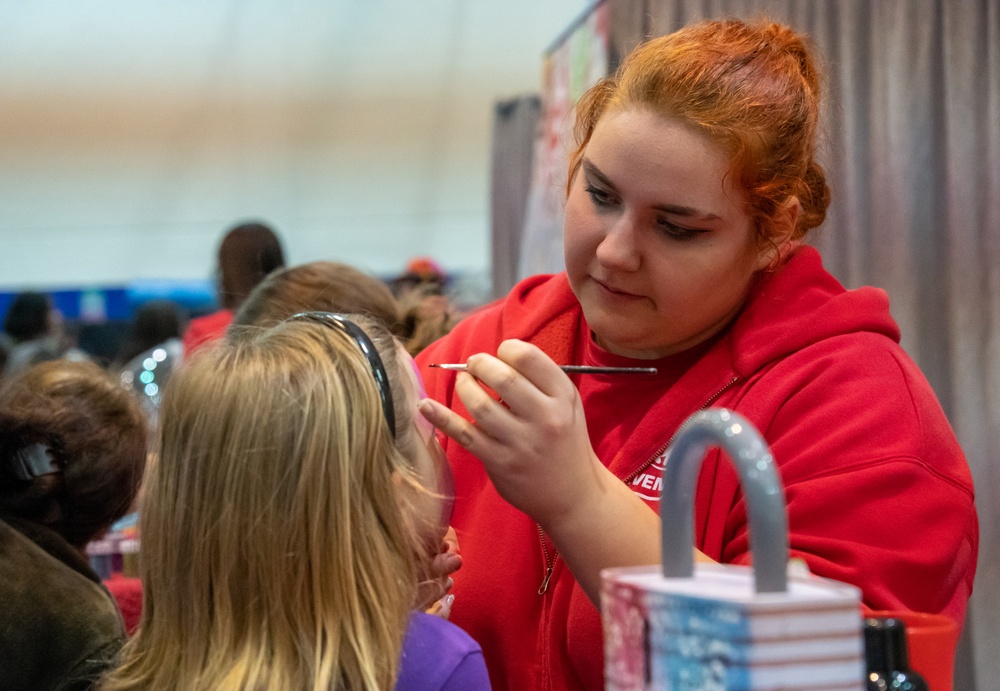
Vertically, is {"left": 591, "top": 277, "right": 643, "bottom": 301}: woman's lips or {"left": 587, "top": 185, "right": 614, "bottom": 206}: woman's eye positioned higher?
{"left": 587, "top": 185, "right": 614, "bottom": 206}: woman's eye

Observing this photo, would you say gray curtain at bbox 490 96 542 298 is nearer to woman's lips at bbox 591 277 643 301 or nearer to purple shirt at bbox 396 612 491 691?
woman's lips at bbox 591 277 643 301

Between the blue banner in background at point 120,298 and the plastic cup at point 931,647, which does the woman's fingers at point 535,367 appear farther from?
the blue banner in background at point 120,298

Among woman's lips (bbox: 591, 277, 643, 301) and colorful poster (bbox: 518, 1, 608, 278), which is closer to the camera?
woman's lips (bbox: 591, 277, 643, 301)

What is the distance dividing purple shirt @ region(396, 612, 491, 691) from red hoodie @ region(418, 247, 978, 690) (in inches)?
4.8

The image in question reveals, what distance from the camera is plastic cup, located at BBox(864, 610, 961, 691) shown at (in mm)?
621

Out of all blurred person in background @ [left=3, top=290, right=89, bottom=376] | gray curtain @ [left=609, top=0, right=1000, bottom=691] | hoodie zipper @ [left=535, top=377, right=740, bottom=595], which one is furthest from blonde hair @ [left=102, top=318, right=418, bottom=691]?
blurred person in background @ [left=3, top=290, right=89, bottom=376]

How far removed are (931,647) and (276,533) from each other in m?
0.59

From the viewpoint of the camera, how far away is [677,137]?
110 cm

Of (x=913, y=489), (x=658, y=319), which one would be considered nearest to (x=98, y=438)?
(x=658, y=319)

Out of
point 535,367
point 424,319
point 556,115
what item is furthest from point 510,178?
point 535,367

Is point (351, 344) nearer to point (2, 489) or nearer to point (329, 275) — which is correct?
point (2, 489)

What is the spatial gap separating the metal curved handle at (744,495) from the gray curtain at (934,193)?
172 cm

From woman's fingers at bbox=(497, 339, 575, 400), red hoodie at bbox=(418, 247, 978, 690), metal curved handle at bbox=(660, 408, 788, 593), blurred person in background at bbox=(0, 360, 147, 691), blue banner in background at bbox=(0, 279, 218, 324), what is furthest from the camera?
blue banner in background at bbox=(0, 279, 218, 324)

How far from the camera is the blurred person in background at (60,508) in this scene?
129 cm
